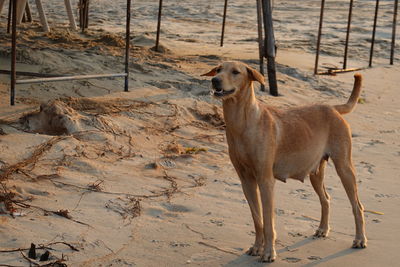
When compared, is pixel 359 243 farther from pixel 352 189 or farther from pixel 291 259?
pixel 291 259

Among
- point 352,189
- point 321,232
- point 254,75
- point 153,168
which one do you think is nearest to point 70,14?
point 153,168

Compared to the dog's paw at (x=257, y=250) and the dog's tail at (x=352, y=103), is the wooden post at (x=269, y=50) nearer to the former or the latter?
the dog's tail at (x=352, y=103)

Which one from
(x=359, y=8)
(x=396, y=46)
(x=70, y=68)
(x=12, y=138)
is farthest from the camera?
(x=359, y=8)

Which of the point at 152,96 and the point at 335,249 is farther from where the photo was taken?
the point at 152,96

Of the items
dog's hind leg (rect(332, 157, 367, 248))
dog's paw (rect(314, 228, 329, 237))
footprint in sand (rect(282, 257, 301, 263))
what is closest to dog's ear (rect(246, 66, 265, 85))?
dog's hind leg (rect(332, 157, 367, 248))

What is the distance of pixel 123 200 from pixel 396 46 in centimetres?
1232

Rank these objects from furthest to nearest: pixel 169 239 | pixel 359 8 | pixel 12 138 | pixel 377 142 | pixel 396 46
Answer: pixel 359 8 → pixel 396 46 → pixel 377 142 → pixel 12 138 → pixel 169 239

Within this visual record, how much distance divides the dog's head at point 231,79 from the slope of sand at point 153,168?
3.88 feet

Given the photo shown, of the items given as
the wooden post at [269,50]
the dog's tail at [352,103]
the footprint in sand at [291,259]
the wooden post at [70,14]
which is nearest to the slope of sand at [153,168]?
the footprint in sand at [291,259]

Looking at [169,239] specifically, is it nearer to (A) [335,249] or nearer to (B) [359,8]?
(A) [335,249]

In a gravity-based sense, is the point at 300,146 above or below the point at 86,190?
above

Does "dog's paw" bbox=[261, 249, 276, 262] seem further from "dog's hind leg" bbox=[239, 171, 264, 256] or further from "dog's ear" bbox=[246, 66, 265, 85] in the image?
"dog's ear" bbox=[246, 66, 265, 85]

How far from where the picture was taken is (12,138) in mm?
7367

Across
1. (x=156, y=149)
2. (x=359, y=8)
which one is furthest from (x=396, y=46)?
(x=156, y=149)
